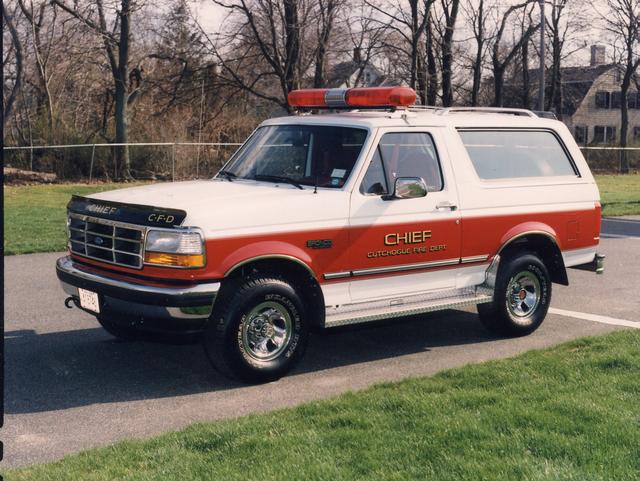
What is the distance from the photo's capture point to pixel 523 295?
853 centimetres

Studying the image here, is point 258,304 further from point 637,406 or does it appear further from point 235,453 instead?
point 637,406

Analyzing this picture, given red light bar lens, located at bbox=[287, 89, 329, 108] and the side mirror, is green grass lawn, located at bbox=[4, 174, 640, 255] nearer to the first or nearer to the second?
red light bar lens, located at bbox=[287, 89, 329, 108]

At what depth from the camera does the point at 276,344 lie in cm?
686

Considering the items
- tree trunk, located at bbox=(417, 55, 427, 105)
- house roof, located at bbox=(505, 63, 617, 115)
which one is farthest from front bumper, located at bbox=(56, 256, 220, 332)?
house roof, located at bbox=(505, 63, 617, 115)

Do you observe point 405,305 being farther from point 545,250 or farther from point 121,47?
point 121,47

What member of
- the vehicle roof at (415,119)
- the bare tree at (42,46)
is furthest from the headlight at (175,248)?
the bare tree at (42,46)

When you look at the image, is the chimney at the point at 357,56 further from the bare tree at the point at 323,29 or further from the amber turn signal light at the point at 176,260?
the amber turn signal light at the point at 176,260

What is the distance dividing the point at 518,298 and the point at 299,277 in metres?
2.50

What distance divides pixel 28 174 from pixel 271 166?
74.4ft

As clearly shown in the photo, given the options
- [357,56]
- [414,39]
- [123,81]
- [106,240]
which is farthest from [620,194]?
[106,240]

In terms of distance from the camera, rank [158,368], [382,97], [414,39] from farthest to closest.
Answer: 1. [414,39]
2. [382,97]
3. [158,368]

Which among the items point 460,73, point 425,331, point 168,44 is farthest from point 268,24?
point 425,331

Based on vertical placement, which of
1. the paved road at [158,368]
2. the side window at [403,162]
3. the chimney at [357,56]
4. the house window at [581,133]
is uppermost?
the chimney at [357,56]

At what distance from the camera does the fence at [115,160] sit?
29.7 meters
